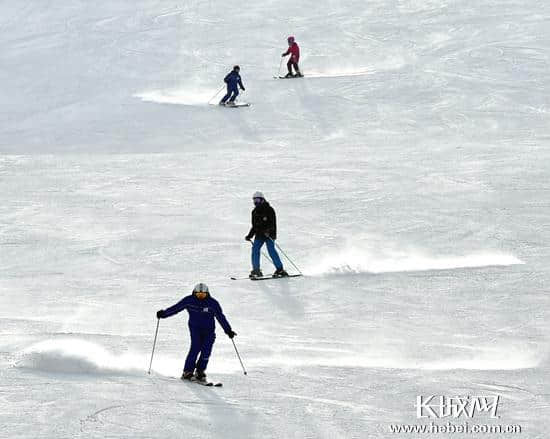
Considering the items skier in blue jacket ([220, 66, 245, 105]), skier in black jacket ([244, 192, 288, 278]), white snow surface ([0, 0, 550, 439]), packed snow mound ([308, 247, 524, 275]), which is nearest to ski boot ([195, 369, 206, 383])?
white snow surface ([0, 0, 550, 439])

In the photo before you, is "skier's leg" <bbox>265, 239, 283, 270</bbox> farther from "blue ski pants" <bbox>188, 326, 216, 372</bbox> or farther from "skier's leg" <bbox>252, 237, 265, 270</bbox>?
"blue ski pants" <bbox>188, 326, 216, 372</bbox>

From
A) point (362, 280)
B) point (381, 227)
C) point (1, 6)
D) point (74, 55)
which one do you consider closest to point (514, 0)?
point (74, 55)

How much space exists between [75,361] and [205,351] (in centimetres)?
136

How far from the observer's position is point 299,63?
29.9 meters

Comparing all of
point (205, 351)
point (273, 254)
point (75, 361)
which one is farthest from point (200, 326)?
point (273, 254)

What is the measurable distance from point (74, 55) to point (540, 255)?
18997mm

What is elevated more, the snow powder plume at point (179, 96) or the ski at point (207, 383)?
the snow powder plume at point (179, 96)

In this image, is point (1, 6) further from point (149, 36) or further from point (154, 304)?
point (154, 304)

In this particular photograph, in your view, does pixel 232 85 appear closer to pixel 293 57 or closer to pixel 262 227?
pixel 293 57

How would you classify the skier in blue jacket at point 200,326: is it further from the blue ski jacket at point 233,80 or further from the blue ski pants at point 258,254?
the blue ski jacket at point 233,80

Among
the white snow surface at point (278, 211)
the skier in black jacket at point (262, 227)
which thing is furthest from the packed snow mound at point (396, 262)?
the skier in black jacket at point (262, 227)

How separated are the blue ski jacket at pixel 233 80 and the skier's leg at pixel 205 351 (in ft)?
50.5

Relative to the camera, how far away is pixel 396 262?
15828 millimetres

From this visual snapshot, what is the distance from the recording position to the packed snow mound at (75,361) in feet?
36.1
